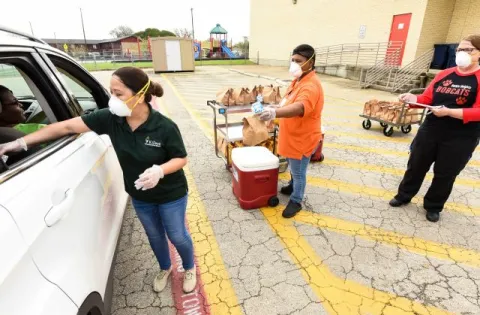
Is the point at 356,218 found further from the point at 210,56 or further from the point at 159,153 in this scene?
the point at 210,56

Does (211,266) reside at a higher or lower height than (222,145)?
lower

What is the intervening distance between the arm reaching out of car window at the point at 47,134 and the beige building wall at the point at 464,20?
47.8 ft

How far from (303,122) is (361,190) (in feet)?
5.46

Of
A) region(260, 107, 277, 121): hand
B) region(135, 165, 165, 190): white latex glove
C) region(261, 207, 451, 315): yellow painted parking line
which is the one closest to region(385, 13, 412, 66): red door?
region(260, 107, 277, 121): hand

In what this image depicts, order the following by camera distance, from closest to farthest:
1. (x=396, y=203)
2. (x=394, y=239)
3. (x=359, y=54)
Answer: (x=394, y=239) → (x=396, y=203) → (x=359, y=54)

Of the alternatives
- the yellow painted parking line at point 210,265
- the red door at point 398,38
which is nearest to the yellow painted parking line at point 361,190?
the yellow painted parking line at point 210,265

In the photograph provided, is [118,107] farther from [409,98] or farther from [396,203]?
[396,203]

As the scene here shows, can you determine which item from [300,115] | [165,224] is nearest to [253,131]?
[300,115]

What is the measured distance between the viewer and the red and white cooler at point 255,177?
10.2ft

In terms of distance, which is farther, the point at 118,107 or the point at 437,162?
the point at 437,162

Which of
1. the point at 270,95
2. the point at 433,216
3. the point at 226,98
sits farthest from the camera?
the point at 270,95

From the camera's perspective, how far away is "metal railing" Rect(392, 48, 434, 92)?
1167cm

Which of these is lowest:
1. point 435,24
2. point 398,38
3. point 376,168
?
point 376,168

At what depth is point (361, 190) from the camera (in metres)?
3.75
